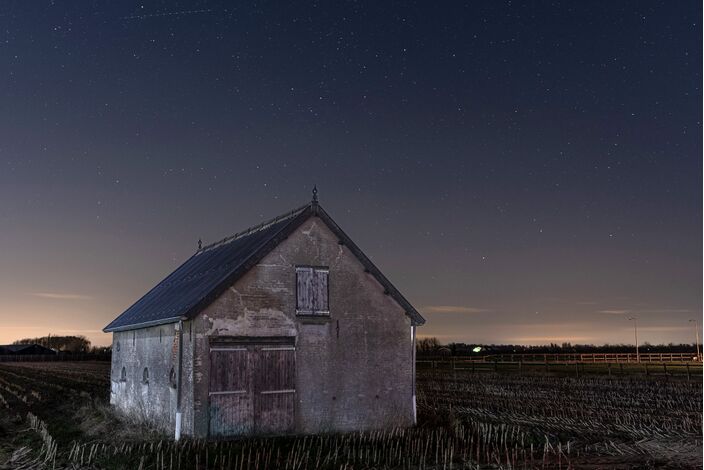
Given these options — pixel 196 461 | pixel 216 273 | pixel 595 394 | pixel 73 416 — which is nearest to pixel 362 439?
pixel 196 461

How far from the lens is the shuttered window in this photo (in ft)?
74.2

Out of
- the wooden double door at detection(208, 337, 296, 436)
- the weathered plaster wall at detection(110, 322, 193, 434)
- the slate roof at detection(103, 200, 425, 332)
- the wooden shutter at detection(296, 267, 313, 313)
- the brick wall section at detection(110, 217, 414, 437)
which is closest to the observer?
the wooden double door at detection(208, 337, 296, 436)

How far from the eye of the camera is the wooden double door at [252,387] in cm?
2070

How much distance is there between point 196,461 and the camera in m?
16.8

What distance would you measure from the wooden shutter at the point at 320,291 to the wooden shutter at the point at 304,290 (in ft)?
0.45

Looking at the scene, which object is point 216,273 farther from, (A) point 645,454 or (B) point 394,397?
(A) point 645,454

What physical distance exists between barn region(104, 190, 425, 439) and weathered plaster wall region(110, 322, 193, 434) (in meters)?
0.06

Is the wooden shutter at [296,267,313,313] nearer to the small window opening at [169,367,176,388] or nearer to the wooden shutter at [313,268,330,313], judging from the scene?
the wooden shutter at [313,268,330,313]

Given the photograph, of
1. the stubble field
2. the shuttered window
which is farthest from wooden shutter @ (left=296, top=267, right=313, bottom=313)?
the stubble field

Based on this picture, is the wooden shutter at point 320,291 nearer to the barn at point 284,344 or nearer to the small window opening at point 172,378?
the barn at point 284,344

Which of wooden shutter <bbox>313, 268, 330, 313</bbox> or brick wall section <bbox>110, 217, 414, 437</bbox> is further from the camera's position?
wooden shutter <bbox>313, 268, 330, 313</bbox>

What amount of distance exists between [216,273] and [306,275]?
310 cm

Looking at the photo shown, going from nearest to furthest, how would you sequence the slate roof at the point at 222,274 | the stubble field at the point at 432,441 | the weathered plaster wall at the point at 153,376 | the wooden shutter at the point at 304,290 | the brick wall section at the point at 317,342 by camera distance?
1. the stubble field at the point at 432,441
2. the weathered plaster wall at the point at 153,376
3. the brick wall section at the point at 317,342
4. the slate roof at the point at 222,274
5. the wooden shutter at the point at 304,290

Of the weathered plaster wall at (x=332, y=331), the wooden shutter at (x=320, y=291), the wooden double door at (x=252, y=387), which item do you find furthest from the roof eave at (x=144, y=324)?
the wooden shutter at (x=320, y=291)
